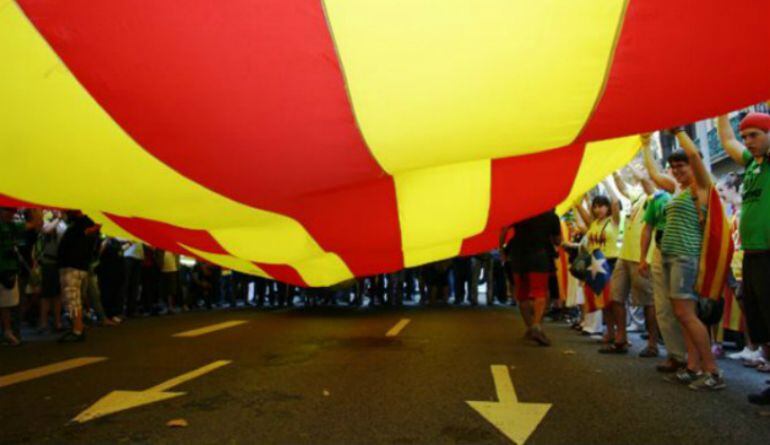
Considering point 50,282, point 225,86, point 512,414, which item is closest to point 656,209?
point 512,414

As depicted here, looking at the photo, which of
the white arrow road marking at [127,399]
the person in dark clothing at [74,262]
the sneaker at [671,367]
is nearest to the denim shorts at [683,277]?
the sneaker at [671,367]

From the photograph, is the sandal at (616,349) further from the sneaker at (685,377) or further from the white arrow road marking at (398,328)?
the white arrow road marking at (398,328)

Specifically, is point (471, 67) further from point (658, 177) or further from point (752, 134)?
point (658, 177)

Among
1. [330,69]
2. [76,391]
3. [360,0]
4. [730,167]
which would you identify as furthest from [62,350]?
[730,167]

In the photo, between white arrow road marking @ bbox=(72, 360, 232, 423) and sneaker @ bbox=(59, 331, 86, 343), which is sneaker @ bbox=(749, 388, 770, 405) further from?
sneaker @ bbox=(59, 331, 86, 343)

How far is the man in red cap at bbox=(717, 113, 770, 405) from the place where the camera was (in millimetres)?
3543

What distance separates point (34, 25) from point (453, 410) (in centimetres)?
278

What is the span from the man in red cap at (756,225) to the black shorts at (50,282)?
26.6 feet

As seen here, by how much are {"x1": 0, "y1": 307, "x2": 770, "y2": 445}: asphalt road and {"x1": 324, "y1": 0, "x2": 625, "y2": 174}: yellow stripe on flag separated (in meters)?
1.47

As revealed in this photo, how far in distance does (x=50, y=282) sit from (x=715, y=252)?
315 inches

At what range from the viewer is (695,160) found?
3977mm

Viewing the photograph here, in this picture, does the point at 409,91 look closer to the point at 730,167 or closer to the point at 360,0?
the point at 360,0

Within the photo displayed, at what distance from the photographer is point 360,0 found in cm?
226

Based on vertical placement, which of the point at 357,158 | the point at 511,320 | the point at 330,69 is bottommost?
the point at 511,320
